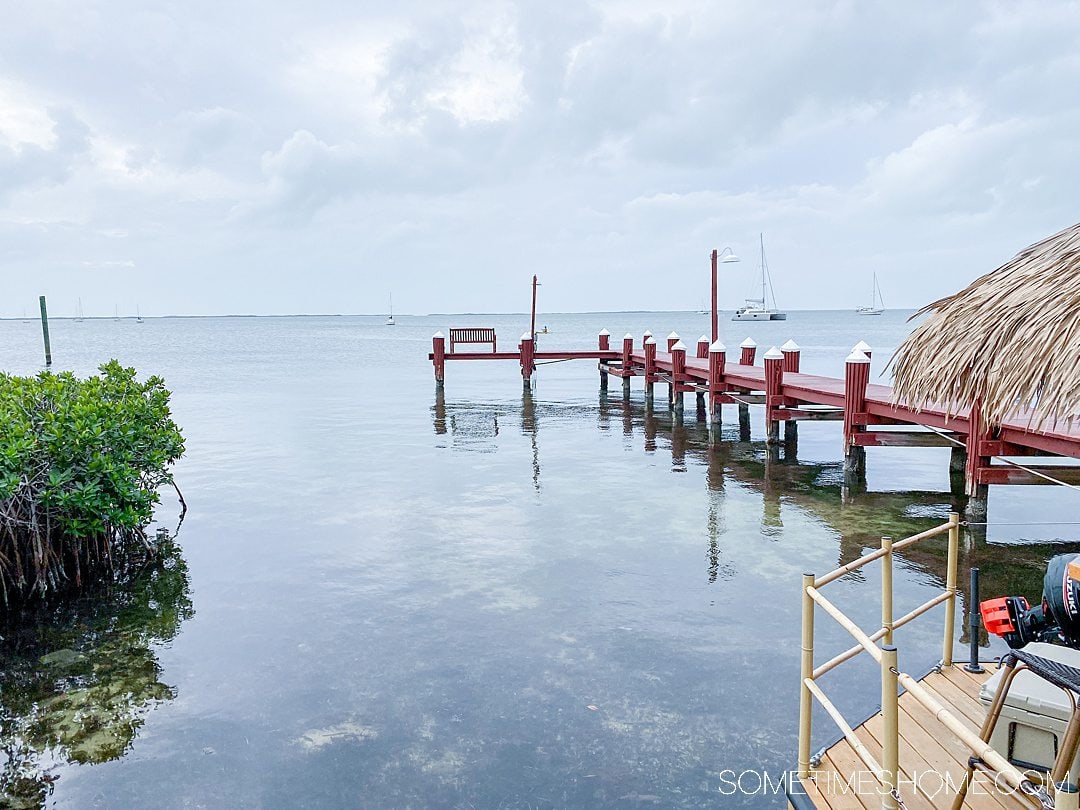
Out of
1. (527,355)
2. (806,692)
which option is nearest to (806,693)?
(806,692)

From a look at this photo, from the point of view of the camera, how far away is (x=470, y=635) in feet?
22.3

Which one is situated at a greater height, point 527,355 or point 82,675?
point 527,355

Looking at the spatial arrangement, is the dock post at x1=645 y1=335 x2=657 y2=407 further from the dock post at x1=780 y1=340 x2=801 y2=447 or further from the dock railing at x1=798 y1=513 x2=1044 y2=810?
the dock railing at x1=798 y1=513 x2=1044 y2=810

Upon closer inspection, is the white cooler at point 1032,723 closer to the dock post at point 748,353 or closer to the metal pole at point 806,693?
the metal pole at point 806,693

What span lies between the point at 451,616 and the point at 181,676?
2264mm

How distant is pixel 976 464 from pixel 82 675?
9.58 meters

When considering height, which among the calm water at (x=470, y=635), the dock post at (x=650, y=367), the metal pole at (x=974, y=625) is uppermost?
the dock post at (x=650, y=367)

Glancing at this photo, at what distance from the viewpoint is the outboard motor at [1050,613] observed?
12.5 feet

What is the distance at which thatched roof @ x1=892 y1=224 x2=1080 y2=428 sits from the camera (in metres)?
4.98

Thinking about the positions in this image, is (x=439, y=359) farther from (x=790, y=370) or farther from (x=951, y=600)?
(x=951, y=600)

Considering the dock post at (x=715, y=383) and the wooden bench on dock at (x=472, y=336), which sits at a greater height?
the wooden bench on dock at (x=472, y=336)

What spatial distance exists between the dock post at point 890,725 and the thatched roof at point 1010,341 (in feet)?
10.1

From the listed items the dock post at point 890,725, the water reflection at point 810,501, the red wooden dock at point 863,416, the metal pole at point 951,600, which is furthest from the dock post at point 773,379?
the dock post at point 890,725

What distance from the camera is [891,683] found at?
281cm
